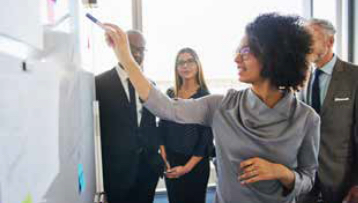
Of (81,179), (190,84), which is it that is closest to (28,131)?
(81,179)

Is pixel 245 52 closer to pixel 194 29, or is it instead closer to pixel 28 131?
pixel 28 131

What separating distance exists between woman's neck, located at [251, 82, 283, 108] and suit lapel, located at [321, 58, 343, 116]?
0.70m

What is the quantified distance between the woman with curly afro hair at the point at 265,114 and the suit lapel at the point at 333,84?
67 centimetres

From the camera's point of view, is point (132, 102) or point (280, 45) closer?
point (280, 45)

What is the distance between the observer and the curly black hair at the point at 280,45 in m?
1.00

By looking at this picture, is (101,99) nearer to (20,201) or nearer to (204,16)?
(20,201)

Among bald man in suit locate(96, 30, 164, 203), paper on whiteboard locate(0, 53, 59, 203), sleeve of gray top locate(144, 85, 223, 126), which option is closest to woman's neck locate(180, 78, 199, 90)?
bald man in suit locate(96, 30, 164, 203)

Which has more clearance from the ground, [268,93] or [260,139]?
[268,93]

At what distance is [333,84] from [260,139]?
2.89 ft

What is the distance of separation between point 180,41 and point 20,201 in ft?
9.67

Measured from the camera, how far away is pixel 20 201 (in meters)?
0.45

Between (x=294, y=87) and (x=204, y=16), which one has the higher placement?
(x=204, y=16)

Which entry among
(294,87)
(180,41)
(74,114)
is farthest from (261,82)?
(180,41)

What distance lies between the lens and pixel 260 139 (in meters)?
1.01
